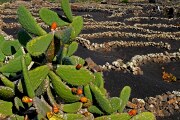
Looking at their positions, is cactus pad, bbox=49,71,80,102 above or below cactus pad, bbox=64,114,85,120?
above

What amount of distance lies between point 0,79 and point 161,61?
13237 millimetres

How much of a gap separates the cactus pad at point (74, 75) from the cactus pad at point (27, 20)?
73 centimetres

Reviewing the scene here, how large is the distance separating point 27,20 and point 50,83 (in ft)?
4.04

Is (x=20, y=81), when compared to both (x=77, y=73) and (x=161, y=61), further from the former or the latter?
(x=161, y=61)

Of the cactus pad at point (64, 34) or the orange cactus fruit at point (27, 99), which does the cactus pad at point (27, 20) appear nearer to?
the cactus pad at point (64, 34)

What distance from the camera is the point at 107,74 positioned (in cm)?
1548

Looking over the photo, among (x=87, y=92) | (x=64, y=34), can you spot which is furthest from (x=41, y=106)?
(x=64, y=34)


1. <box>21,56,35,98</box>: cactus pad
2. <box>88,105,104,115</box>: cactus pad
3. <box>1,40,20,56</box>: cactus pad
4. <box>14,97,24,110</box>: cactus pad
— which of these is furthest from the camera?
<box>1,40,20,56</box>: cactus pad

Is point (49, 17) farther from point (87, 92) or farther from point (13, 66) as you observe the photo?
point (87, 92)

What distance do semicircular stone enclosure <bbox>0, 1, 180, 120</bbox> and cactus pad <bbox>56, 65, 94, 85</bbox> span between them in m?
4.96

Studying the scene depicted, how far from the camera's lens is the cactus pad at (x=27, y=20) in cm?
654

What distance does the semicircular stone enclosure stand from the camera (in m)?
13.1

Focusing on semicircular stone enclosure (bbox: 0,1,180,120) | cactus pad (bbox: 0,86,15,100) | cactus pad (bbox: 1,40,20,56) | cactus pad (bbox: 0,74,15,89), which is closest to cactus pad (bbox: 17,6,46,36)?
cactus pad (bbox: 0,74,15,89)

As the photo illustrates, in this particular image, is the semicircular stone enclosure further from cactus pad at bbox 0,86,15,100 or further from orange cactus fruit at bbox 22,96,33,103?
orange cactus fruit at bbox 22,96,33,103
